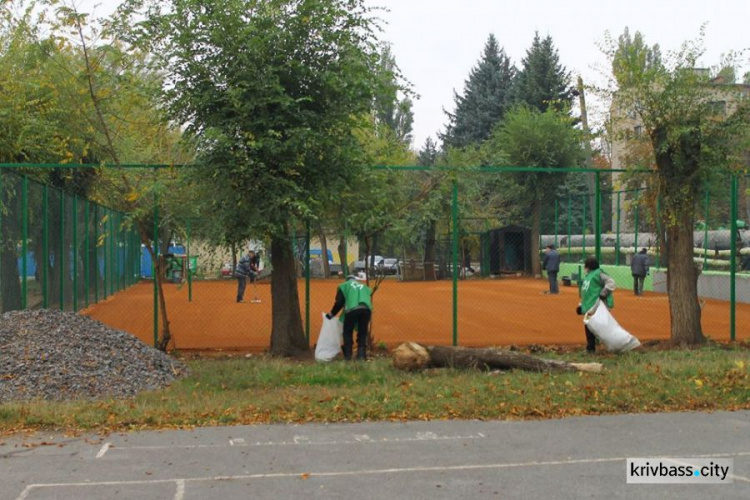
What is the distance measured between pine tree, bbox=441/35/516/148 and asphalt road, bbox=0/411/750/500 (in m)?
48.1

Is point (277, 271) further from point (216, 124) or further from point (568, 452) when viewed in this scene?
point (568, 452)

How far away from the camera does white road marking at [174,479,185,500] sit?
229 inches

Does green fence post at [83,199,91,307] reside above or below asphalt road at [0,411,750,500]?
above

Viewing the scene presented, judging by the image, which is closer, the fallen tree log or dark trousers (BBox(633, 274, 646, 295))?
the fallen tree log

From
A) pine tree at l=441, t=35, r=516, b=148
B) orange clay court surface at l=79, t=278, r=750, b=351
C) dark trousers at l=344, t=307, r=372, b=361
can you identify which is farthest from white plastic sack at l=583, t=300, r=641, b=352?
pine tree at l=441, t=35, r=516, b=148

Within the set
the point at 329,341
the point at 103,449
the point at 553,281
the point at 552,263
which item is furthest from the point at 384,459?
the point at 553,281

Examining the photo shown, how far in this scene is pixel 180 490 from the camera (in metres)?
5.97

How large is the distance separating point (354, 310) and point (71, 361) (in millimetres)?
3770

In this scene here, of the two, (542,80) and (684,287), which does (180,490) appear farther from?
(542,80)

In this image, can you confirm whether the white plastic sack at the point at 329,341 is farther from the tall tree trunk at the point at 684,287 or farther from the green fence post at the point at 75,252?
the green fence post at the point at 75,252

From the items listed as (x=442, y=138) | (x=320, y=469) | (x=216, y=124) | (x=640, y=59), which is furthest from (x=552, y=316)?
(x=442, y=138)

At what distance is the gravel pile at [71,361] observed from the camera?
9320 mm

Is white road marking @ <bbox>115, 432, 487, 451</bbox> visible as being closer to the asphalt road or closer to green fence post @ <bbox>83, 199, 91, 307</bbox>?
the asphalt road

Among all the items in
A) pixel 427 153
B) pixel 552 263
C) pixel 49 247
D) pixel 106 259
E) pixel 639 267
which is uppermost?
pixel 427 153
